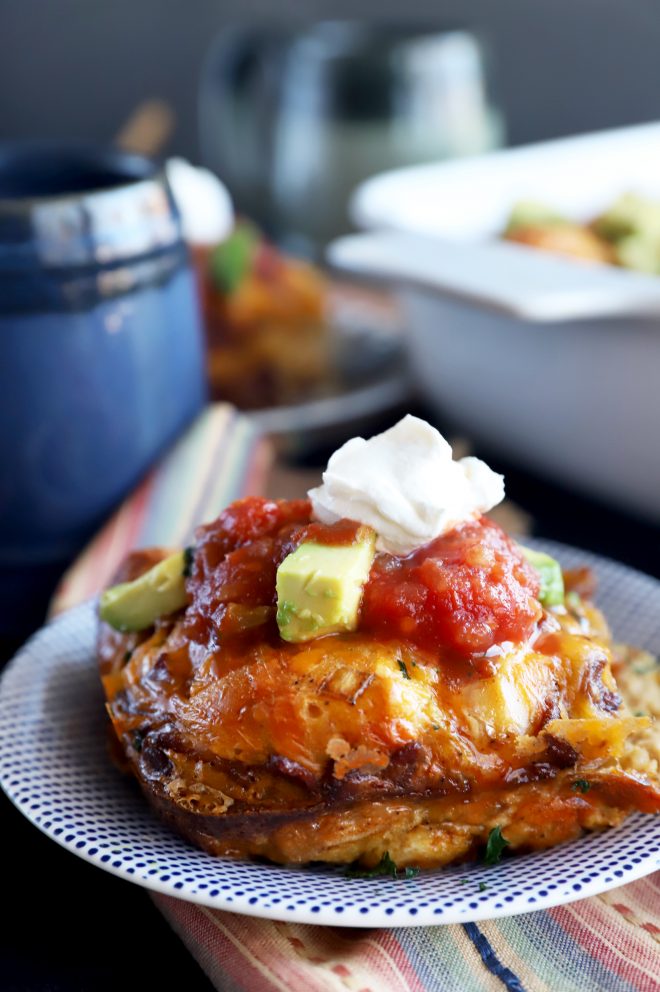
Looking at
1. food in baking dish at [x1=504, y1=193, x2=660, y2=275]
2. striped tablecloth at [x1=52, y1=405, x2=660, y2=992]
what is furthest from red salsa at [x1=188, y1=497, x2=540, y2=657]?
food in baking dish at [x1=504, y1=193, x2=660, y2=275]

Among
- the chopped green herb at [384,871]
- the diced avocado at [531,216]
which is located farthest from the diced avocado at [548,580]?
the diced avocado at [531,216]

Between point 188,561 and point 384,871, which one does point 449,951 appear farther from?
point 188,561

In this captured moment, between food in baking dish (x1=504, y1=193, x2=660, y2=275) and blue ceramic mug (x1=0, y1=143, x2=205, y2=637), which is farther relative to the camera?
food in baking dish (x1=504, y1=193, x2=660, y2=275)

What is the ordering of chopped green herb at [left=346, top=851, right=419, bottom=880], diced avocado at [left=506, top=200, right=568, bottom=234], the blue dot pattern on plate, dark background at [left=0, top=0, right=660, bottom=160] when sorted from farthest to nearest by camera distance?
Answer: dark background at [left=0, top=0, right=660, bottom=160], diced avocado at [left=506, top=200, right=568, bottom=234], chopped green herb at [left=346, top=851, right=419, bottom=880], the blue dot pattern on plate

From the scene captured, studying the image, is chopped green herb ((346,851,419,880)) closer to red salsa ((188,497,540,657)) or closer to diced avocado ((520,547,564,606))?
red salsa ((188,497,540,657))

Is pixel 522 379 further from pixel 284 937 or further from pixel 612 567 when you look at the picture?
pixel 284 937

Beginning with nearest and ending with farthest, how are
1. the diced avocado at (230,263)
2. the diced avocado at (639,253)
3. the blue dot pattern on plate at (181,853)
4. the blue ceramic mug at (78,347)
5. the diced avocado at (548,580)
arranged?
the blue dot pattern on plate at (181,853) < the diced avocado at (548,580) < the blue ceramic mug at (78,347) < the diced avocado at (639,253) < the diced avocado at (230,263)

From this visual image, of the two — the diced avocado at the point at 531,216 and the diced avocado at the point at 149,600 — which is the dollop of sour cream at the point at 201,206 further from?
the diced avocado at the point at 149,600
